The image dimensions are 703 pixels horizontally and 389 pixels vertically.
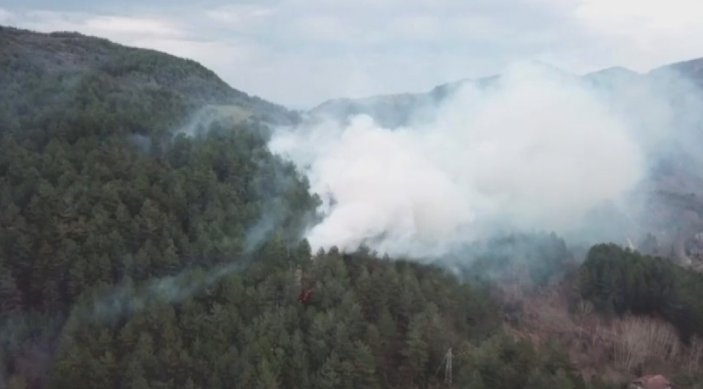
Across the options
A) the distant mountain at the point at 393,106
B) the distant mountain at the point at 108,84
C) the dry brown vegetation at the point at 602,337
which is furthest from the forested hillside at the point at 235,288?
the distant mountain at the point at 393,106

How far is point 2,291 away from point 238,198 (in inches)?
530

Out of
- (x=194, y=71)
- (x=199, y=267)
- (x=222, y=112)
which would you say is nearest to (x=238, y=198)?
(x=199, y=267)

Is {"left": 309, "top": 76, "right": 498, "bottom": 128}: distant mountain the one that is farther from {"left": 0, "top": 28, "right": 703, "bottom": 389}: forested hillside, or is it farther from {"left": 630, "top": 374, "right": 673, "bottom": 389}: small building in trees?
{"left": 630, "top": 374, "right": 673, "bottom": 389}: small building in trees

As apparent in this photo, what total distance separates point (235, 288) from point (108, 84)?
1413 inches

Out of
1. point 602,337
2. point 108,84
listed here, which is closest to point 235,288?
point 602,337

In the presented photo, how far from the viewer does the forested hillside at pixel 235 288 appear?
31297mm

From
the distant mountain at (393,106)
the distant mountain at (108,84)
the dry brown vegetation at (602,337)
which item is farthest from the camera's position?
the distant mountain at (393,106)

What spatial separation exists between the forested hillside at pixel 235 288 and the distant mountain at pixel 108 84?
0.80m

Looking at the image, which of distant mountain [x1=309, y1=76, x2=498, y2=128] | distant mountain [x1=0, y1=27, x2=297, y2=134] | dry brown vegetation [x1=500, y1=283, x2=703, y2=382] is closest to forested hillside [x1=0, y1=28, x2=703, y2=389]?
dry brown vegetation [x1=500, y1=283, x2=703, y2=382]

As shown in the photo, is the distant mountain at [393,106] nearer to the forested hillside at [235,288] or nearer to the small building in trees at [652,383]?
the forested hillside at [235,288]

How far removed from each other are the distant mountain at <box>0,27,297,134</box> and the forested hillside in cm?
80

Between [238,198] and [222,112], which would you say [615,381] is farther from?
[222,112]

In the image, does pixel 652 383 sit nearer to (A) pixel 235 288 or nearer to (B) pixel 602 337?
(B) pixel 602 337

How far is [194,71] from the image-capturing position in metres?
101
